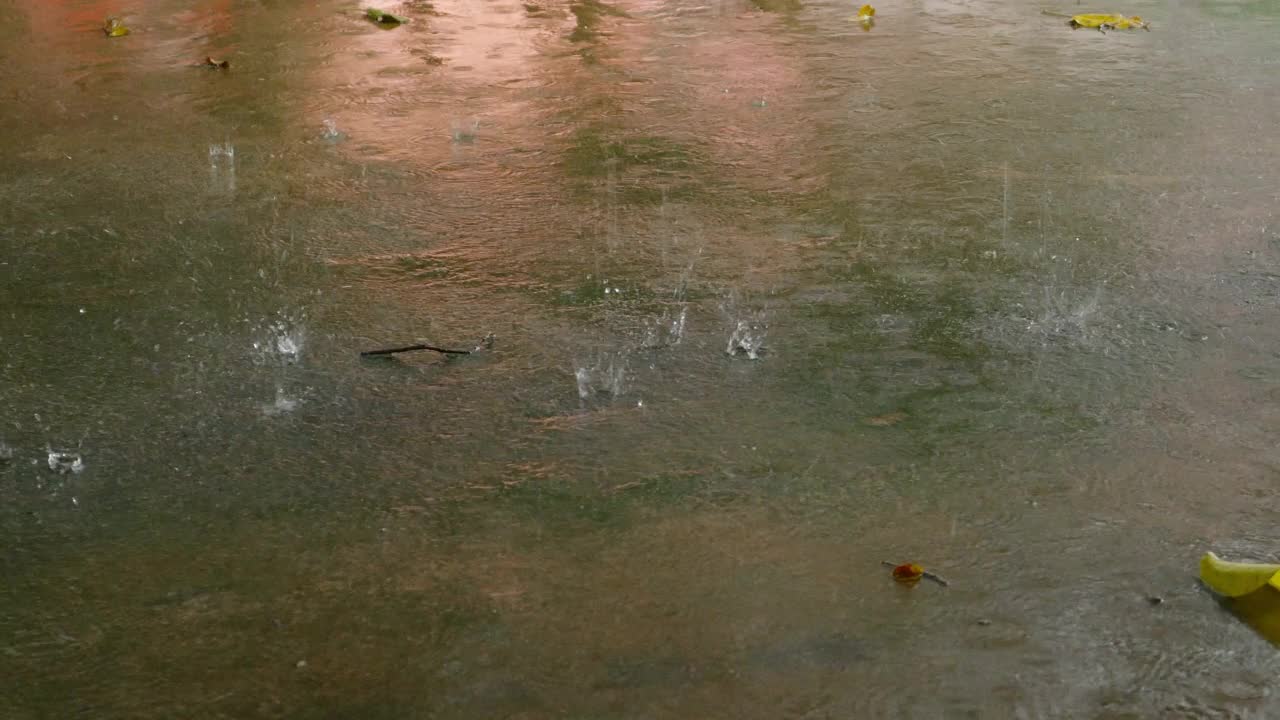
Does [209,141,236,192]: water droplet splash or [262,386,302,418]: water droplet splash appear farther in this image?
[209,141,236,192]: water droplet splash

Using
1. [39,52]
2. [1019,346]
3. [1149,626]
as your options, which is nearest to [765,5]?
[39,52]

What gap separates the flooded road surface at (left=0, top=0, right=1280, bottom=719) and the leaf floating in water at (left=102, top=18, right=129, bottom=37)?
1.11 metres

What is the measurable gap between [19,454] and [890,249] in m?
2.23

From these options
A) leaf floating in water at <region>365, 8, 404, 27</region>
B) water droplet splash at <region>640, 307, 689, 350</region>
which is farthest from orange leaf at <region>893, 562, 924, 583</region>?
leaf floating in water at <region>365, 8, 404, 27</region>

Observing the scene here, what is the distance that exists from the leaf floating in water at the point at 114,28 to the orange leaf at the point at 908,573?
17.7ft

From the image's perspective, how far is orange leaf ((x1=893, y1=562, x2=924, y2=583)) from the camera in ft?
6.87

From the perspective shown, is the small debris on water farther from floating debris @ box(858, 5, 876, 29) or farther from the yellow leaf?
the yellow leaf

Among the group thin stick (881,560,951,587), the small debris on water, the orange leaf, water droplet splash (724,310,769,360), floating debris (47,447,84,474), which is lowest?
water droplet splash (724,310,769,360)

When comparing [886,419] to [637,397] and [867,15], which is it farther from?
[867,15]

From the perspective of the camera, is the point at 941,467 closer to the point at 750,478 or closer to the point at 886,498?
the point at 886,498

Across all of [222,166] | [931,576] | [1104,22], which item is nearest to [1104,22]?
[1104,22]

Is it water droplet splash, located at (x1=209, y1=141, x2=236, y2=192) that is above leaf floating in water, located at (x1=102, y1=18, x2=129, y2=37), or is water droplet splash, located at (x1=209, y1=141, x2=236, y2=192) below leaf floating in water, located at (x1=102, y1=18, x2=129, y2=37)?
above

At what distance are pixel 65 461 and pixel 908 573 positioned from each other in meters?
1.64

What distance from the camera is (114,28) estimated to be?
20.3ft
